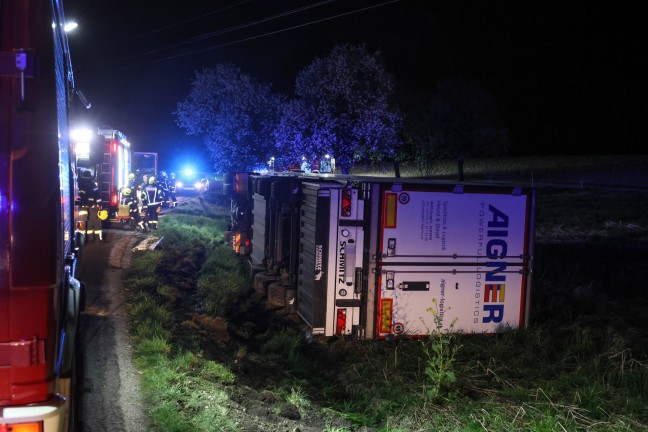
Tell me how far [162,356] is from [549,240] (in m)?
15.0

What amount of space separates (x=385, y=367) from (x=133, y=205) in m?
13.3

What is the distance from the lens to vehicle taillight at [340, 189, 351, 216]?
7.71 m

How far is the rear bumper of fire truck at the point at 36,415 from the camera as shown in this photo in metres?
2.90

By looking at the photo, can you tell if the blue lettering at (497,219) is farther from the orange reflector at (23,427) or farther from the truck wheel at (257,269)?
the orange reflector at (23,427)

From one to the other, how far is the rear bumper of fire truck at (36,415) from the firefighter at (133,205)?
1544cm

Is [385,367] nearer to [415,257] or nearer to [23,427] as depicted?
[415,257]

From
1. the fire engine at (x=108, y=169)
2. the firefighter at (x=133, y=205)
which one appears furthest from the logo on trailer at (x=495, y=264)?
the firefighter at (x=133, y=205)

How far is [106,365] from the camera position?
674cm

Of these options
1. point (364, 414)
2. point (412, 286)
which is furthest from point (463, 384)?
point (412, 286)

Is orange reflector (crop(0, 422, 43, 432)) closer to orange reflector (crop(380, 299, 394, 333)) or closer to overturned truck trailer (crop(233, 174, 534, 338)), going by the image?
overturned truck trailer (crop(233, 174, 534, 338))

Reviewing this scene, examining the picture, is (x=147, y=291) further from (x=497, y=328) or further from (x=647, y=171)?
(x=647, y=171)

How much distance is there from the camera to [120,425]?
206 inches

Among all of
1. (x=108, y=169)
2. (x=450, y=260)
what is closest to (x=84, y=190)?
(x=450, y=260)

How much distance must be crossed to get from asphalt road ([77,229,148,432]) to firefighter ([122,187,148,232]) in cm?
637
